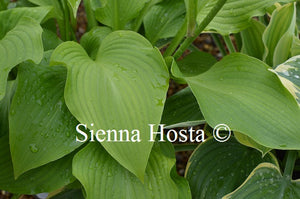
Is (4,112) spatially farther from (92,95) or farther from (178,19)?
(178,19)

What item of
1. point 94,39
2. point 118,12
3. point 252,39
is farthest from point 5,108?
point 252,39

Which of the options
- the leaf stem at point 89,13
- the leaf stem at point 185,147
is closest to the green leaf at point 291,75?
the leaf stem at point 185,147

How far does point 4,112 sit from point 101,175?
36 cm

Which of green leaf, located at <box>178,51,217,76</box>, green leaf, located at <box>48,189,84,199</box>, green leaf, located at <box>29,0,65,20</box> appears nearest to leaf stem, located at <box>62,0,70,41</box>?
green leaf, located at <box>29,0,65,20</box>

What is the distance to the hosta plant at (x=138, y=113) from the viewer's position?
823mm

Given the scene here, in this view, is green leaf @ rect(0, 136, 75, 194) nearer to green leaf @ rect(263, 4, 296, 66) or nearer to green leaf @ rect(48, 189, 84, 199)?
green leaf @ rect(48, 189, 84, 199)

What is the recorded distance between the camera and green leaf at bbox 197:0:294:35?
41.7 inches

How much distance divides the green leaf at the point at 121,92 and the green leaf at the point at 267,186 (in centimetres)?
28

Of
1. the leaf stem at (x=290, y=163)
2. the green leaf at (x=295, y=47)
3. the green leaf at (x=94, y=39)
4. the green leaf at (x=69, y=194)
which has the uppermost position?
the green leaf at (x=295, y=47)

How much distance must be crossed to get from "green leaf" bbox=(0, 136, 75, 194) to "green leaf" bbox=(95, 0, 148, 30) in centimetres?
42

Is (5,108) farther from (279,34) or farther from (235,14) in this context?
(279,34)

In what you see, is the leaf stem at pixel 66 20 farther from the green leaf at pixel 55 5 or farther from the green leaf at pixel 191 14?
the green leaf at pixel 191 14

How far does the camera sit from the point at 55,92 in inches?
36.7

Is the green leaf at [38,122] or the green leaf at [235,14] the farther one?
the green leaf at [235,14]
